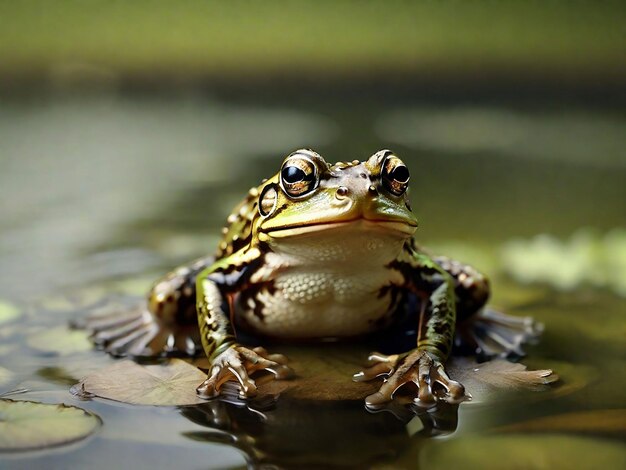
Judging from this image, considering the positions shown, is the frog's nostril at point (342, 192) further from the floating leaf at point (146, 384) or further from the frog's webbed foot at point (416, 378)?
the floating leaf at point (146, 384)

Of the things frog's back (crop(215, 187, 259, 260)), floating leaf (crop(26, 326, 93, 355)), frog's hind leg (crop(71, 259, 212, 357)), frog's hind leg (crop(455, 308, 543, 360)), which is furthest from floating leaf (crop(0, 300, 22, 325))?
frog's hind leg (crop(455, 308, 543, 360))

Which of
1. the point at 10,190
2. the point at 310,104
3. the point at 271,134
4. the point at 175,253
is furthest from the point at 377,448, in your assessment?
the point at 310,104

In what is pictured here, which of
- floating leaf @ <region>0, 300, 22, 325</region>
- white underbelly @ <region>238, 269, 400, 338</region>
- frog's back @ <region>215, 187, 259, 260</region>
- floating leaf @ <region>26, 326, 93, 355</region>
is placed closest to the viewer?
white underbelly @ <region>238, 269, 400, 338</region>

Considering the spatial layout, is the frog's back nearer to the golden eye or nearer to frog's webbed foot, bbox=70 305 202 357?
the golden eye

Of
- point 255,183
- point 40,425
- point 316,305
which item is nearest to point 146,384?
point 40,425

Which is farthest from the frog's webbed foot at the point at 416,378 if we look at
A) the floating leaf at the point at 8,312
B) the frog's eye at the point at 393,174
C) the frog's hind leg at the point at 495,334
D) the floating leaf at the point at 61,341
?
the floating leaf at the point at 8,312

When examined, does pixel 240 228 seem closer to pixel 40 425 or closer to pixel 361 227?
pixel 361 227

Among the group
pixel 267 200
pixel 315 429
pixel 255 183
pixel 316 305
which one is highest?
pixel 267 200
